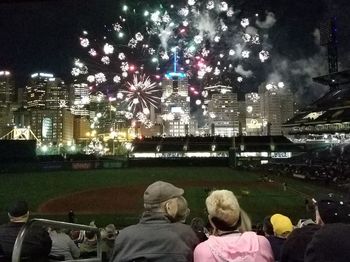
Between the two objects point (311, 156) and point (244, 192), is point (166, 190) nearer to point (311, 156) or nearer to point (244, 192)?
point (244, 192)

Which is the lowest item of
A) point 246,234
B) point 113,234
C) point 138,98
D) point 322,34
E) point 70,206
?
point 70,206

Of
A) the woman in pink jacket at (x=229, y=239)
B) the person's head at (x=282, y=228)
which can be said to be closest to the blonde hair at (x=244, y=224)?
the woman in pink jacket at (x=229, y=239)

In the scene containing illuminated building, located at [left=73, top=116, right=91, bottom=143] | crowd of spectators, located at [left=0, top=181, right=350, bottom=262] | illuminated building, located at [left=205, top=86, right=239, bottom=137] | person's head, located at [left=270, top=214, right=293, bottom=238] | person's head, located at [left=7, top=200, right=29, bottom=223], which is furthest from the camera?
illuminated building, located at [left=73, top=116, right=91, bottom=143]

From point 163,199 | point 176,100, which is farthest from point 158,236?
point 176,100

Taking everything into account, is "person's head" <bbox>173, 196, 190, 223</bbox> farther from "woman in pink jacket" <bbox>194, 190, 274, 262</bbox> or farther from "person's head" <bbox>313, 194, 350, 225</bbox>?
"person's head" <bbox>313, 194, 350, 225</bbox>

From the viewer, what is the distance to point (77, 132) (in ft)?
547

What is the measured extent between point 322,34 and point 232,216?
75212 millimetres

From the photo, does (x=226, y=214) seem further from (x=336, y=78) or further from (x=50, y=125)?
(x=50, y=125)

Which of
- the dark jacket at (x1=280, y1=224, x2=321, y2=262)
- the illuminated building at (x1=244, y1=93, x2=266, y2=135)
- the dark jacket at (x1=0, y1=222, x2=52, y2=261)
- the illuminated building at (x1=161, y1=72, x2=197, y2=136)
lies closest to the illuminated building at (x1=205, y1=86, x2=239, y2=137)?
the illuminated building at (x1=244, y1=93, x2=266, y2=135)

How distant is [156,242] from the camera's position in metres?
3.30

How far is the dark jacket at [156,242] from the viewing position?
3.27m

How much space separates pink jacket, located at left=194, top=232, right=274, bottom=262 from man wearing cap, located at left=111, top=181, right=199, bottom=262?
0.48 ft

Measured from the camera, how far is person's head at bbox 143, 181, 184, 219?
11.3 ft

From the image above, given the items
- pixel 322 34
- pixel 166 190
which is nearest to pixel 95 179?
pixel 166 190
